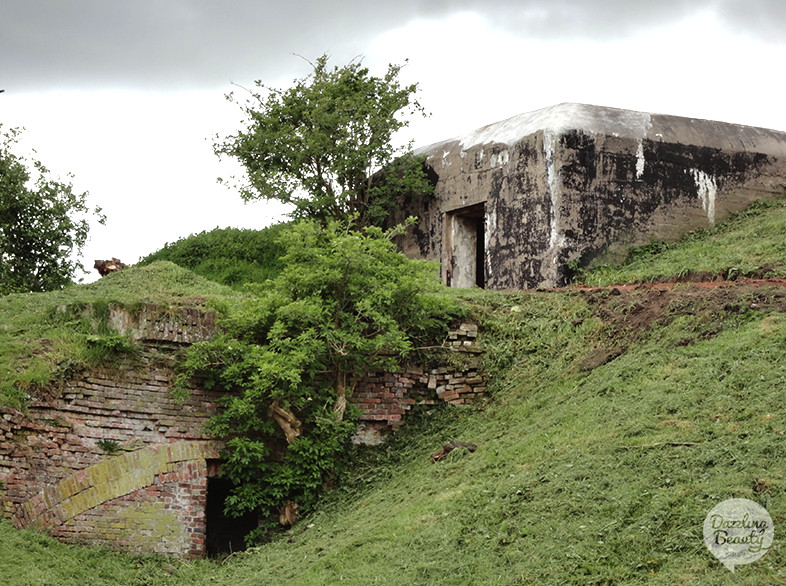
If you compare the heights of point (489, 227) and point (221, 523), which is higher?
point (489, 227)

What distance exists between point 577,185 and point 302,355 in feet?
19.2

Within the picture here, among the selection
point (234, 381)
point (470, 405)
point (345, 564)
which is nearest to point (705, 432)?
point (345, 564)

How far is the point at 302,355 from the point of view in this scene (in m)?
9.69

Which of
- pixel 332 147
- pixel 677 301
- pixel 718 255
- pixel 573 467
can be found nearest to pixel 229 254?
pixel 332 147

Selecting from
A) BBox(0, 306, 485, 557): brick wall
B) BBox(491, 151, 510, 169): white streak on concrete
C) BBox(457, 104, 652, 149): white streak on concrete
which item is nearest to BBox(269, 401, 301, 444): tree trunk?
BBox(0, 306, 485, 557): brick wall

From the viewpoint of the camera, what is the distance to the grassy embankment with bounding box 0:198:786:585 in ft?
20.4

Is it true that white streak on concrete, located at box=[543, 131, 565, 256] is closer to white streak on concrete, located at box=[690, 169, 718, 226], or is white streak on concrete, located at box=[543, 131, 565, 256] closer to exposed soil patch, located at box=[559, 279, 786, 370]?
exposed soil patch, located at box=[559, 279, 786, 370]

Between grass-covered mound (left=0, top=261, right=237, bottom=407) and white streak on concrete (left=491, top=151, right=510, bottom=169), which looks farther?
white streak on concrete (left=491, top=151, right=510, bottom=169)

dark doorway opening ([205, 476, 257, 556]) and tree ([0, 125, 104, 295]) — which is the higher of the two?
tree ([0, 125, 104, 295])

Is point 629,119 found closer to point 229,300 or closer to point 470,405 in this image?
point 470,405

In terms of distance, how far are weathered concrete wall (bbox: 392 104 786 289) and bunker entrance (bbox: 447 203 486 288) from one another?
3 centimetres

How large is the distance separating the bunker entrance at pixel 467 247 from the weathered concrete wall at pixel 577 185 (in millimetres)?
28

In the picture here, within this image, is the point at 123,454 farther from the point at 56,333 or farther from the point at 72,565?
the point at 56,333

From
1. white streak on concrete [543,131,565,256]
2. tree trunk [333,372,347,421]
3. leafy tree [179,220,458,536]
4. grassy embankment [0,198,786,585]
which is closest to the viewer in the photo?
grassy embankment [0,198,786,585]
